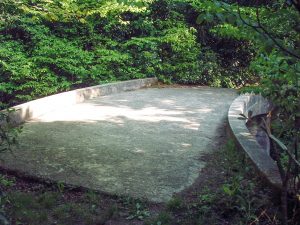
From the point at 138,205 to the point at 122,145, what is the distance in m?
1.83

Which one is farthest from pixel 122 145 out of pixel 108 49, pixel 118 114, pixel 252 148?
pixel 108 49

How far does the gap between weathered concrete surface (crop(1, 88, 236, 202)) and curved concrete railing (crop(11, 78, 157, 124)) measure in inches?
7.2

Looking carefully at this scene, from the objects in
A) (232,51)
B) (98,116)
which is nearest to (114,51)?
(232,51)

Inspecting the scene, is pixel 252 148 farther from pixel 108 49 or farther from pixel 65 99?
pixel 108 49

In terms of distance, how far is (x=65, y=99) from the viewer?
26.1 feet

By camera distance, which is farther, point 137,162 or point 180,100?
point 180,100

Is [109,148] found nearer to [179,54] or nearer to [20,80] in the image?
[20,80]

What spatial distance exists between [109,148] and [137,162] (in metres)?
0.65

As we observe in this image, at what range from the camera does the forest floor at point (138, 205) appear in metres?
3.28

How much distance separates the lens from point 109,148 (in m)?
5.14

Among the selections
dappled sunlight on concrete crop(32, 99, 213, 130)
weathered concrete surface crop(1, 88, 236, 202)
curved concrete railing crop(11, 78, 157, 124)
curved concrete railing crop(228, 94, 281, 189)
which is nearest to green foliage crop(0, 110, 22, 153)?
weathered concrete surface crop(1, 88, 236, 202)

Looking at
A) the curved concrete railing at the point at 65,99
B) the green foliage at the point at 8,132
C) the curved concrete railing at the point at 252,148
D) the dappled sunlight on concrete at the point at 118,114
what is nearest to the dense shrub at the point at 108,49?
the curved concrete railing at the point at 65,99

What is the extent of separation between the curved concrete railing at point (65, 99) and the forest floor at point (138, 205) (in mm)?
1503

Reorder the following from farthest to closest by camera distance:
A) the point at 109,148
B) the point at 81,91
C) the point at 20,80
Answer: the point at 20,80 < the point at 81,91 < the point at 109,148
